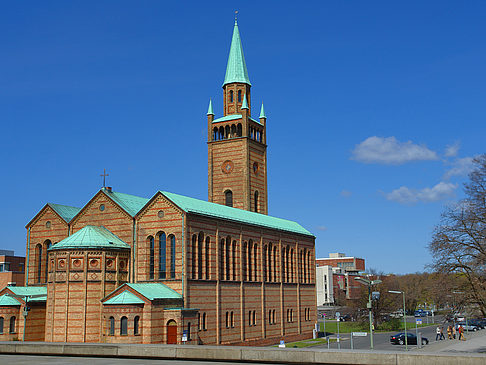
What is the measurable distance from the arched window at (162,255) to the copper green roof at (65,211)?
11486 millimetres

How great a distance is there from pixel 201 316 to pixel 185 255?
19.8 ft

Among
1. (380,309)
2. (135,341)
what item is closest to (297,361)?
(135,341)

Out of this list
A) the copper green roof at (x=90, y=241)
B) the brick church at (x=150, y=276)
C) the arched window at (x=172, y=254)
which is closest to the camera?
the brick church at (x=150, y=276)

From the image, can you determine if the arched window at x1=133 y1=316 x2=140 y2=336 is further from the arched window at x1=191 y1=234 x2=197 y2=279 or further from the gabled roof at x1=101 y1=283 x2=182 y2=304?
the arched window at x1=191 y1=234 x2=197 y2=279

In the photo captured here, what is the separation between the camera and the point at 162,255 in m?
52.5

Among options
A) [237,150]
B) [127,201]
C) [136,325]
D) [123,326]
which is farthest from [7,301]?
[237,150]

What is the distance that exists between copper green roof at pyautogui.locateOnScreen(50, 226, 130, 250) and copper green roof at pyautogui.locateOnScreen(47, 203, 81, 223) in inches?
252

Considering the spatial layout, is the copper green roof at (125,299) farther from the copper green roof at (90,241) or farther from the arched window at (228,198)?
the arched window at (228,198)

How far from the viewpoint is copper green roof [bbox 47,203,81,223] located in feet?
193

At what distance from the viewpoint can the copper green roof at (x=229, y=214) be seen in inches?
2089

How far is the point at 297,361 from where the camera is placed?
26.0 m

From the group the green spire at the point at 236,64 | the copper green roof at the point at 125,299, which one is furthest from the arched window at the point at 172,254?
the green spire at the point at 236,64

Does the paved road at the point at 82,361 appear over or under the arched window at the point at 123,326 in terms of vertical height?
under

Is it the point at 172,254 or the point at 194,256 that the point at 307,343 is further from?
the point at 172,254
